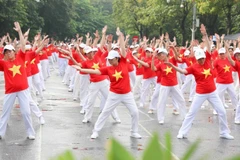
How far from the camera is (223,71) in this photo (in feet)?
41.4

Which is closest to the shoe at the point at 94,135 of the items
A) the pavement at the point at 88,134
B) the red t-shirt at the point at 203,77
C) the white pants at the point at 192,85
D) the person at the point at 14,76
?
the pavement at the point at 88,134

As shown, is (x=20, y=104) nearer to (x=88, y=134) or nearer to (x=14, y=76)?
(x=14, y=76)

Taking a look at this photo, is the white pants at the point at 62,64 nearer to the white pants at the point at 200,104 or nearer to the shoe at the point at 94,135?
the shoe at the point at 94,135

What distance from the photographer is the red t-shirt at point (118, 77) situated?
9258 mm

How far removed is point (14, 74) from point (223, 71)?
19.5ft

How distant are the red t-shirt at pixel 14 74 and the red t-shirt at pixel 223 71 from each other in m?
5.72

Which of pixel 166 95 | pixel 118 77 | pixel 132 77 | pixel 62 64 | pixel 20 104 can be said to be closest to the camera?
pixel 20 104

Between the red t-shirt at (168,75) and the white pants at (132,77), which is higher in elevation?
the red t-shirt at (168,75)

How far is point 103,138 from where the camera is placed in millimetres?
9812

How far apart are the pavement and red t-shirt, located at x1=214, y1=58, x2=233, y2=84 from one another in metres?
1.08

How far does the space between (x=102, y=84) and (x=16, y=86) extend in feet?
9.74

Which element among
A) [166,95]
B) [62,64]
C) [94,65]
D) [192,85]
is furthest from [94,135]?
[62,64]

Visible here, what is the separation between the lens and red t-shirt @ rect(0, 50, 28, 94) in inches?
347

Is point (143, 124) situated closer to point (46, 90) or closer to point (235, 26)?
point (46, 90)
